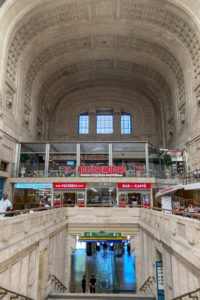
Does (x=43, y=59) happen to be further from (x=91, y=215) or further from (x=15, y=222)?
(x=15, y=222)

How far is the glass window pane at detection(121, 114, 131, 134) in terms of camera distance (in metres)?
35.5

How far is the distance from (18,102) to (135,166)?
13.5 meters

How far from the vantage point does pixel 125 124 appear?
35750mm

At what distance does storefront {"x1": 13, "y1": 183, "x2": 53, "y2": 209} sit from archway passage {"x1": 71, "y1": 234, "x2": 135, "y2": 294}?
7.32 meters

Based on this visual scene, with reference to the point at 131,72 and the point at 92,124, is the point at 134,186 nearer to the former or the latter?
the point at 92,124

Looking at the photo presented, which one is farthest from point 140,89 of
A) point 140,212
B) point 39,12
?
point 140,212

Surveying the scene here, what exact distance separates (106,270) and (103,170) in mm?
9659

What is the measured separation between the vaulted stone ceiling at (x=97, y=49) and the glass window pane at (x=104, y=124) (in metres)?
6.65

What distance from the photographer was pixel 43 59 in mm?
26391

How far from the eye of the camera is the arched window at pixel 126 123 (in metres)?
35.5

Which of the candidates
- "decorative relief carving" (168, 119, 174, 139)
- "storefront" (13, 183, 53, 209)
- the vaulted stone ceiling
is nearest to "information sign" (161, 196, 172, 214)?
"storefront" (13, 183, 53, 209)

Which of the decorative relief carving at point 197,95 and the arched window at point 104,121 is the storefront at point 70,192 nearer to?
the decorative relief carving at point 197,95

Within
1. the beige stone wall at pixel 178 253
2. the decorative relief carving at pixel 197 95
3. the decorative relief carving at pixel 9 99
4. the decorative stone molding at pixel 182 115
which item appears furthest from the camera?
the decorative stone molding at pixel 182 115

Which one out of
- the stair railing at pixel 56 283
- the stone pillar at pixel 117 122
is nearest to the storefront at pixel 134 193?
the stair railing at pixel 56 283
